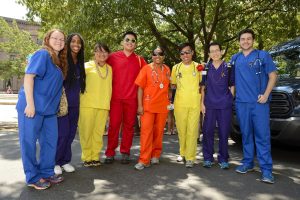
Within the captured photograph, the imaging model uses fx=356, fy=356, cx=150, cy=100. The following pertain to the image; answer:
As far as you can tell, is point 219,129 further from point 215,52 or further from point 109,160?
point 109,160

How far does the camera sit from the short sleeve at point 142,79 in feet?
17.4

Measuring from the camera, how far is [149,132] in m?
5.34

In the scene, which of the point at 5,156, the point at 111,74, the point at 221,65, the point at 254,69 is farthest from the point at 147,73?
the point at 5,156

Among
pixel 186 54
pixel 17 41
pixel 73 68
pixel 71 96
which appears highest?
pixel 17 41

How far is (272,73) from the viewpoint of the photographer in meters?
4.77

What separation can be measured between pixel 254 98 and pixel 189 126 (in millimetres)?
1099

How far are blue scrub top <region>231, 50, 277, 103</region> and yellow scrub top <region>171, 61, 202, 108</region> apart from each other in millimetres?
688

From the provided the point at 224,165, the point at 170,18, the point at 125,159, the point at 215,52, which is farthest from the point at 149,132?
the point at 170,18

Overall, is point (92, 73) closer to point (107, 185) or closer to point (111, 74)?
point (111, 74)

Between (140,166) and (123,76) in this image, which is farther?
(123,76)

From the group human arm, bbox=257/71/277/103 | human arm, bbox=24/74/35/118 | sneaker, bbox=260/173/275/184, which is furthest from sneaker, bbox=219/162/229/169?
human arm, bbox=24/74/35/118

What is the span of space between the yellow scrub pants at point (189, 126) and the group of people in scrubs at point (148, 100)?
0.02 metres

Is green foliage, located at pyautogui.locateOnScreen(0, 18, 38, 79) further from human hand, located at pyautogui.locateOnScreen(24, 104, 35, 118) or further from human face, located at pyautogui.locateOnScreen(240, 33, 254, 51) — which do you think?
human hand, located at pyautogui.locateOnScreen(24, 104, 35, 118)

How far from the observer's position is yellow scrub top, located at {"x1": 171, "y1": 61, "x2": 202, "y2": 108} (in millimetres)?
5402
